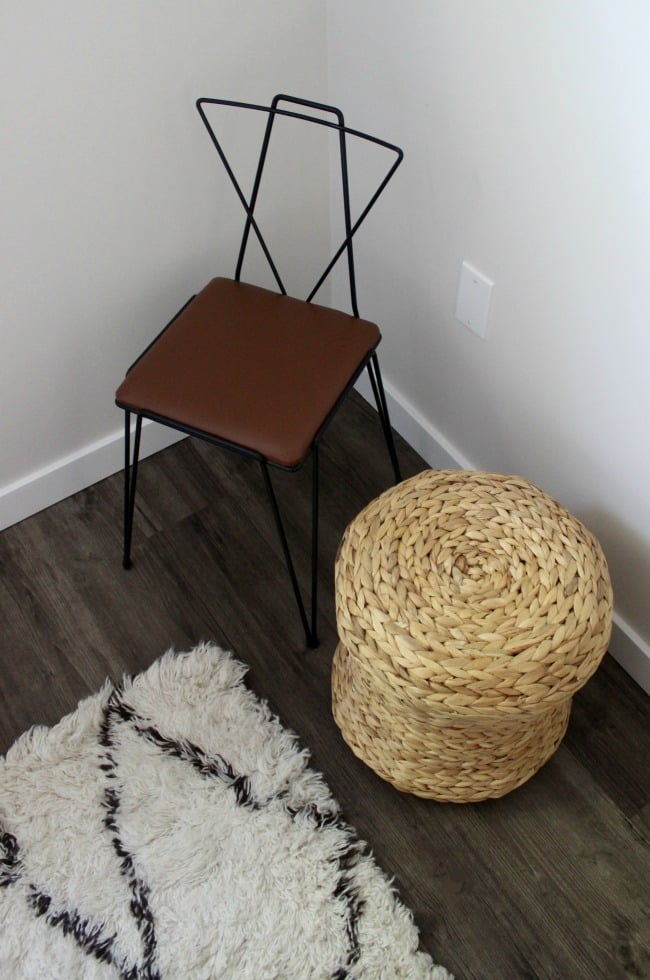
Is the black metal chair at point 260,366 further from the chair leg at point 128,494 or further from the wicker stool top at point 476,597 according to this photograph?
the wicker stool top at point 476,597

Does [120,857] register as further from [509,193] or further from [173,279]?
[509,193]

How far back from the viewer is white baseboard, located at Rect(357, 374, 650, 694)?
1.39 m

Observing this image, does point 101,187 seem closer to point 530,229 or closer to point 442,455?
point 530,229

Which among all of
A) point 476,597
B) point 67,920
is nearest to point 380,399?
point 476,597

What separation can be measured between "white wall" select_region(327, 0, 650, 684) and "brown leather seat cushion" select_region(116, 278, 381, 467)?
21 cm

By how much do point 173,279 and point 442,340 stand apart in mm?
476

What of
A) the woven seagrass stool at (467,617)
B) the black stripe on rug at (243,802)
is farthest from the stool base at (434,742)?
the black stripe on rug at (243,802)

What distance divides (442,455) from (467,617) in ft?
2.13

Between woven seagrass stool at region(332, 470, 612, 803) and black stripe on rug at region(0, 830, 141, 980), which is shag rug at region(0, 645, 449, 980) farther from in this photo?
woven seagrass stool at region(332, 470, 612, 803)

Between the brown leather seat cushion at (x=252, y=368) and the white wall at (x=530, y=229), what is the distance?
210 mm

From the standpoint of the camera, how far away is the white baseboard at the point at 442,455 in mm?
1389

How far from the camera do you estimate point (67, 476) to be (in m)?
1.64

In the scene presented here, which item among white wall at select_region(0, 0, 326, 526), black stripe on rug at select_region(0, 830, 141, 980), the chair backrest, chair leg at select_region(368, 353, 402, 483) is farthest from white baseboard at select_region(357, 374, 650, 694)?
black stripe on rug at select_region(0, 830, 141, 980)

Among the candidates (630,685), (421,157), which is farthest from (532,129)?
(630,685)
